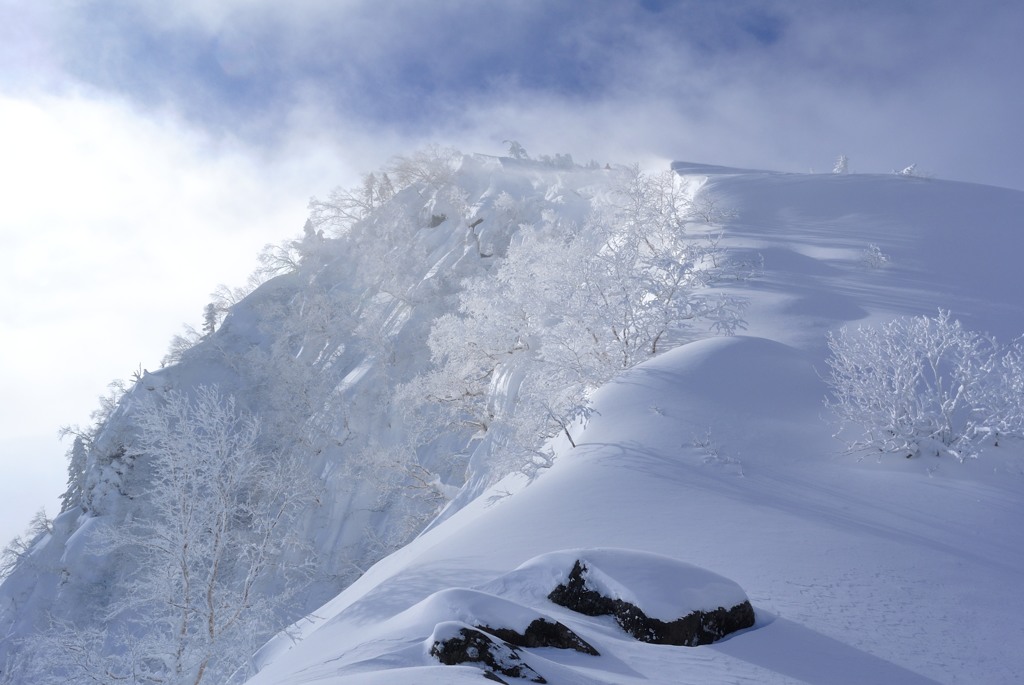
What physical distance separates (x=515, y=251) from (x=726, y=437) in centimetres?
1442

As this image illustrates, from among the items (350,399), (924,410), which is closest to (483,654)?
(924,410)

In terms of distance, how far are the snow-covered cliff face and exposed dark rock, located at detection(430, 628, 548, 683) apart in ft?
27.2

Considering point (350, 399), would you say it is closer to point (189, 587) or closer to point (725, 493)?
point (189, 587)

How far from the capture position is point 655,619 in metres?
5.71

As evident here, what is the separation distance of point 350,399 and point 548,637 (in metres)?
30.2

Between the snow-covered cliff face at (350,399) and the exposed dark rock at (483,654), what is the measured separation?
828 cm

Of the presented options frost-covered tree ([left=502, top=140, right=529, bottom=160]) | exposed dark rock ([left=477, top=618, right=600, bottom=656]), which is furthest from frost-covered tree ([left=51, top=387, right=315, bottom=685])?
frost-covered tree ([left=502, top=140, right=529, bottom=160])

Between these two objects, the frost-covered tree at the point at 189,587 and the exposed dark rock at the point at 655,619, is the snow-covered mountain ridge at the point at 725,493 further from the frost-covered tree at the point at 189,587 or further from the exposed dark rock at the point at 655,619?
the frost-covered tree at the point at 189,587

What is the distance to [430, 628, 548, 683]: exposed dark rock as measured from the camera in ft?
13.0

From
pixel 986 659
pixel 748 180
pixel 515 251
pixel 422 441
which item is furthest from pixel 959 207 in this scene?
pixel 986 659

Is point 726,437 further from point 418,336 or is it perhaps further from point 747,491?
point 418,336

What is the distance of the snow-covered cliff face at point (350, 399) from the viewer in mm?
15312

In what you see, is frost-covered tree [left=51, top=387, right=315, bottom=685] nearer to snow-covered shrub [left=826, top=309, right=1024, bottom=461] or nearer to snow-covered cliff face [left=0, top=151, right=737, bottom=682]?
snow-covered cliff face [left=0, top=151, right=737, bottom=682]

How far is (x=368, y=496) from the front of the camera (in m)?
29.4
